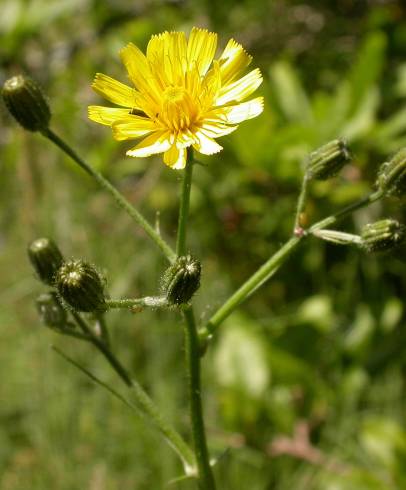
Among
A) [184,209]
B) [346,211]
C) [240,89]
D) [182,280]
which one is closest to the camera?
[182,280]

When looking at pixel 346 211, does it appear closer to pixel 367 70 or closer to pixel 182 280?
pixel 182 280

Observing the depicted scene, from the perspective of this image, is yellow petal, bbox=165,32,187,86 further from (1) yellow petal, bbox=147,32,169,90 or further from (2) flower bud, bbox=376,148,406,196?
(2) flower bud, bbox=376,148,406,196

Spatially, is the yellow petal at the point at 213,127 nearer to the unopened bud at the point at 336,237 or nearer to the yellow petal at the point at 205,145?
the yellow petal at the point at 205,145

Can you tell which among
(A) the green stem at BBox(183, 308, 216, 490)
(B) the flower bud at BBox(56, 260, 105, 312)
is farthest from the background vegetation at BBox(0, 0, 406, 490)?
(B) the flower bud at BBox(56, 260, 105, 312)

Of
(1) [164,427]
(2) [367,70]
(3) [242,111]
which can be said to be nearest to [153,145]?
(3) [242,111]

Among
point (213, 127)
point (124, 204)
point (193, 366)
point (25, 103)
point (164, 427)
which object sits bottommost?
point (164, 427)

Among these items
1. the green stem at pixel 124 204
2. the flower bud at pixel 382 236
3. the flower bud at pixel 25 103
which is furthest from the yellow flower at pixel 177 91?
the flower bud at pixel 382 236

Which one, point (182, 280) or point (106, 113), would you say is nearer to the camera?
point (182, 280)

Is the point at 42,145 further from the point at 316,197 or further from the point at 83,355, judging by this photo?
the point at 316,197
